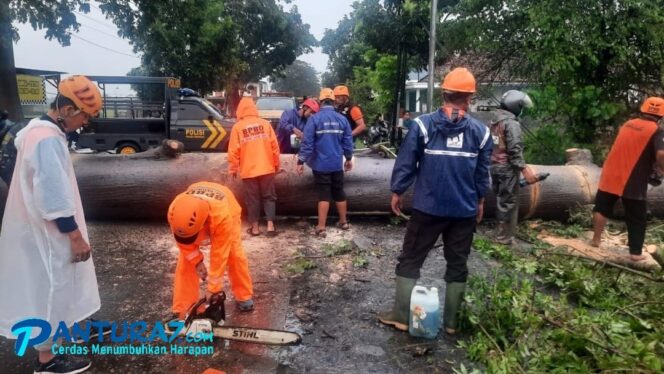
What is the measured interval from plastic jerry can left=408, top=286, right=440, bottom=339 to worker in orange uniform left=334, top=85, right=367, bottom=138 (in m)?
3.80

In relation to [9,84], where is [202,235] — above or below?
below

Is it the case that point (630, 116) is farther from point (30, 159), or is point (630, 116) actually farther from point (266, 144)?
point (30, 159)

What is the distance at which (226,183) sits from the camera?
18.0 feet

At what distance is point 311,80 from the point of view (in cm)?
8550

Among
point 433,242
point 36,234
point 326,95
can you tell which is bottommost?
point 433,242

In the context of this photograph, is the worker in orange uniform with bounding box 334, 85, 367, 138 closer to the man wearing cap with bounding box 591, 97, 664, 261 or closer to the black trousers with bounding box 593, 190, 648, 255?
the man wearing cap with bounding box 591, 97, 664, 261

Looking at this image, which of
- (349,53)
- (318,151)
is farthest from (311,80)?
(318,151)

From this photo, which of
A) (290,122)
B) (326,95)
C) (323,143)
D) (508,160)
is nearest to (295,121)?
(290,122)

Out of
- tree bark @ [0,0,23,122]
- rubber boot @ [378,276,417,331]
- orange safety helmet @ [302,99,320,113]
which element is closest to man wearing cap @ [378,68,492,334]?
rubber boot @ [378,276,417,331]

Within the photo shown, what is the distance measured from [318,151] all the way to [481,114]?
7580 mm

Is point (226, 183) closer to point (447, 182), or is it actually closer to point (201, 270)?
point (201, 270)

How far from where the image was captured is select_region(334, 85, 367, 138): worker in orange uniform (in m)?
6.35

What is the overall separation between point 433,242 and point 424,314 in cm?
45

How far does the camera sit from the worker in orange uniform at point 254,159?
4.99 m
